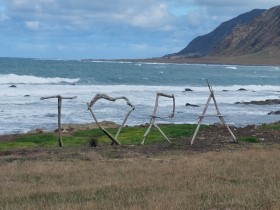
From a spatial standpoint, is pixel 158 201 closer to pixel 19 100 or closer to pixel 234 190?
pixel 234 190

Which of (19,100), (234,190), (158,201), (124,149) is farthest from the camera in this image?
(19,100)

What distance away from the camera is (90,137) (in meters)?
25.7

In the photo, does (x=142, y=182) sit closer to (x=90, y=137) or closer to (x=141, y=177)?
(x=141, y=177)

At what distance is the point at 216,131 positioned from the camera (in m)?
27.1

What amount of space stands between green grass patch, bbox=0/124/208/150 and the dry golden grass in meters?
5.80

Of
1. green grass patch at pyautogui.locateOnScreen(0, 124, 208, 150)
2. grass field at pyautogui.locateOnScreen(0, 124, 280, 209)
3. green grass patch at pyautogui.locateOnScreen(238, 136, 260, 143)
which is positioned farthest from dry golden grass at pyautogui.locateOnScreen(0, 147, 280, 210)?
green grass patch at pyautogui.locateOnScreen(0, 124, 208, 150)

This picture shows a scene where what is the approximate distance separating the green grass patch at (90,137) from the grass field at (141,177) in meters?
2.62

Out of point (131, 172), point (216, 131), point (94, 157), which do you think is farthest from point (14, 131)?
point (131, 172)

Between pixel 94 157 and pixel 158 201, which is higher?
pixel 158 201

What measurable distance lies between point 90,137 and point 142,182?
13.7 m

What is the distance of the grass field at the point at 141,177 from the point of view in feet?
31.8

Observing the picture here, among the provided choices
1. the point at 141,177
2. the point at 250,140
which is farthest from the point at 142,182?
the point at 250,140

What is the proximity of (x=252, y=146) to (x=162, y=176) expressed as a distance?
886 centimetres

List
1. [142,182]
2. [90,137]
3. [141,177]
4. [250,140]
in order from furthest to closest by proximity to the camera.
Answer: [90,137] → [250,140] → [141,177] → [142,182]
